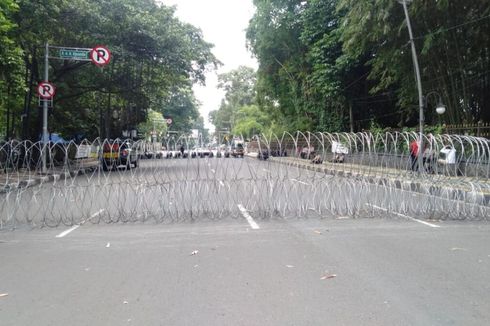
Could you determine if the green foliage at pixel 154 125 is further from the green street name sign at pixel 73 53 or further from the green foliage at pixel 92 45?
the green street name sign at pixel 73 53

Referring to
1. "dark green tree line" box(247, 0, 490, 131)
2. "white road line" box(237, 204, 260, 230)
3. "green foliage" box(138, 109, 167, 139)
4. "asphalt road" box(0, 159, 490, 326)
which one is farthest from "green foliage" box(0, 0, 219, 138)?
"green foliage" box(138, 109, 167, 139)

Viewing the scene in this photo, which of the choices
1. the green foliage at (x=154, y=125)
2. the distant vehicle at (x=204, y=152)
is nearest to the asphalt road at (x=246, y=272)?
the distant vehicle at (x=204, y=152)

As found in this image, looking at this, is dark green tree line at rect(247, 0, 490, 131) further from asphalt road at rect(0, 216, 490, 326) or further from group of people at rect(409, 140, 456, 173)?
asphalt road at rect(0, 216, 490, 326)

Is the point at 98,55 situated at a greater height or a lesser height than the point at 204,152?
greater

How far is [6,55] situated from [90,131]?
28.6 meters

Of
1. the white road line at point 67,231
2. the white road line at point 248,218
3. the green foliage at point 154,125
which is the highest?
the green foliage at point 154,125

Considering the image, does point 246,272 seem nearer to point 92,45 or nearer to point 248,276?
point 248,276

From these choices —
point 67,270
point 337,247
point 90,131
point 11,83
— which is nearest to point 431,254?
point 337,247

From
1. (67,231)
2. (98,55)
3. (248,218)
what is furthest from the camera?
(98,55)

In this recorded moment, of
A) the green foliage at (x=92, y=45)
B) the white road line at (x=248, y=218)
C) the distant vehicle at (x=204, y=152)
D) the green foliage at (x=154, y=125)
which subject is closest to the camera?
the white road line at (x=248, y=218)

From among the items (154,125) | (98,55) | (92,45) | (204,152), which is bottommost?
(204,152)

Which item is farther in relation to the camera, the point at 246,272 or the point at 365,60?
the point at 365,60

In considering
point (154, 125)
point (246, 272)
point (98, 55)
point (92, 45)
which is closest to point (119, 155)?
point (98, 55)

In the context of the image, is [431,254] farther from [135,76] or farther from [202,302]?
[135,76]
